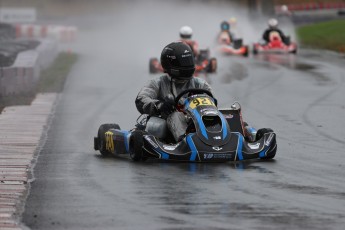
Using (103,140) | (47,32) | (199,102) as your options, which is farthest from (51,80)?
(47,32)

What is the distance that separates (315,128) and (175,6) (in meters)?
49.1

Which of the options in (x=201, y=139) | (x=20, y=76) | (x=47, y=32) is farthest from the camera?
(x=47, y=32)

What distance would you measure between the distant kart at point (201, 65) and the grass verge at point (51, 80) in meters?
2.05

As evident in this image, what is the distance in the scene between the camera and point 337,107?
18156 millimetres

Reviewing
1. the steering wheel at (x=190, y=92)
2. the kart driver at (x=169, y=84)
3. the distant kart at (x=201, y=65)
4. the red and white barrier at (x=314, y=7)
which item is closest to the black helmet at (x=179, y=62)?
the kart driver at (x=169, y=84)

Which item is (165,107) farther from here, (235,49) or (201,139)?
(235,49)

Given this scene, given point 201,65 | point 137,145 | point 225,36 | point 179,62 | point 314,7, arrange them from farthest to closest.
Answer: point 314,7
point 225,36
point 201,65
point 179,62
point 137,145

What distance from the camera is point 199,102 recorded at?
11.6m

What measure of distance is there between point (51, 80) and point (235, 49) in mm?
10546

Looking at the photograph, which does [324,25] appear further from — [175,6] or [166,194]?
[166,194]

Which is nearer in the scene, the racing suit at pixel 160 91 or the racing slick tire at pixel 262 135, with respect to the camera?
the racing slick tire at pixel 262 135

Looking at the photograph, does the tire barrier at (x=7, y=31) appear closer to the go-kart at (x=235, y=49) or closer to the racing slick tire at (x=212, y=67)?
the go-kart at (x=235, y=49)

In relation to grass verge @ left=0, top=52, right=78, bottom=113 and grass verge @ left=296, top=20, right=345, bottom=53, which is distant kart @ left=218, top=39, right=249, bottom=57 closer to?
grass verge @ left=296, top=20, right=345, bottom=53

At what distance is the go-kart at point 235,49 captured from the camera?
109ft
